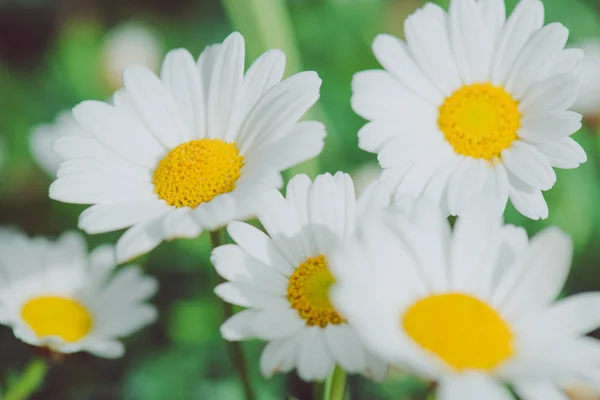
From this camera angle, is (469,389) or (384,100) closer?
(469,389)

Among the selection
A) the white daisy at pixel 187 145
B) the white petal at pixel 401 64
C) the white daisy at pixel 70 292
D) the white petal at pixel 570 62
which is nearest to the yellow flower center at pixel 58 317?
the white daisy at pixel 70 292

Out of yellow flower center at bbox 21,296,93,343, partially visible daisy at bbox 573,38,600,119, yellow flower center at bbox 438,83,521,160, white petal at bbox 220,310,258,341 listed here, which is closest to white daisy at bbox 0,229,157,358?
yellow flower center at bbox 21,296,93,343

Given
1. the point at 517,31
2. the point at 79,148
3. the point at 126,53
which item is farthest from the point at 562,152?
the point at 126,53

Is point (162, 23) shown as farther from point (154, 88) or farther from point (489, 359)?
point (489, 359)

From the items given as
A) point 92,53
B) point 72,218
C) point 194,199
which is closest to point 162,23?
point 92,53

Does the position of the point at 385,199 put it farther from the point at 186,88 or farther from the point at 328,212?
the point at 186,88
